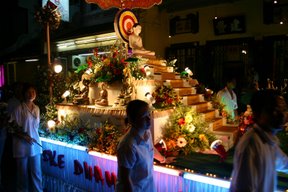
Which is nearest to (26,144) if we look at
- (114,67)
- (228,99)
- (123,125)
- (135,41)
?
(123,125)

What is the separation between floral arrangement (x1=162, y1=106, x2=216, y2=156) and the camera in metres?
5.77

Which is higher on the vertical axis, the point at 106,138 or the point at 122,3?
the point at 122,3

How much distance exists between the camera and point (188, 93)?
7.65 meters

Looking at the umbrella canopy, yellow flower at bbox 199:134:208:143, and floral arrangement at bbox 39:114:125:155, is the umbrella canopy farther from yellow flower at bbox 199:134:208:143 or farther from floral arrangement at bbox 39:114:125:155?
yellow flower at bbox 199:134:208:143

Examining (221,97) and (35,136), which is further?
(221,97)

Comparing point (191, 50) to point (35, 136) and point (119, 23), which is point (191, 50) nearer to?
point (119, 23)

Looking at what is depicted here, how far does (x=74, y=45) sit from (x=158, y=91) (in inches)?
446

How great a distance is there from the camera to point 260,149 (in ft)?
7.15

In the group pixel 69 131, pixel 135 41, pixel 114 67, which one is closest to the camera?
pixel 69 131

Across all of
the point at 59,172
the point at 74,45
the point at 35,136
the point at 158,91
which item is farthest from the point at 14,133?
the point at 74,45

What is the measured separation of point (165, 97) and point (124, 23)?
2.45 metres

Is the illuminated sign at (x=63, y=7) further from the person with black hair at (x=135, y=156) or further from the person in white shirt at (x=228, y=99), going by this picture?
the person with black hair at (x=135, y=156)

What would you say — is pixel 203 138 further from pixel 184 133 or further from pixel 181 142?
pixel 181 142

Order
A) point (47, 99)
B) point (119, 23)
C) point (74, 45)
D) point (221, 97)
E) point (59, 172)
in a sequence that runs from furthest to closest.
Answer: point (74, 45)
point (47, 99)
point (221, 97)
point (119, 23)
point (59, 172)
